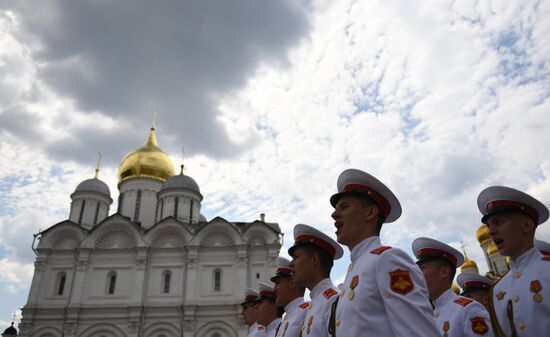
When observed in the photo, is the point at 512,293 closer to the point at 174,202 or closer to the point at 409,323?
the point at 409,323

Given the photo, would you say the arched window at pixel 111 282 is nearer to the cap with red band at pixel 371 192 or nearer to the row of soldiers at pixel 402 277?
the row of soldiers at pixel 402 277

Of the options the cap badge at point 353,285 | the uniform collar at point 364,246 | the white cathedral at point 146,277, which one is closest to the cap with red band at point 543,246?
the uniform collar at point 364,246

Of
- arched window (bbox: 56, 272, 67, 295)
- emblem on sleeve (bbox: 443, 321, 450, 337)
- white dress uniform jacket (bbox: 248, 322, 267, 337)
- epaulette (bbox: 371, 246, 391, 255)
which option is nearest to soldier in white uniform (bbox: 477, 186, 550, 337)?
emblem on sleeve (bbox: 443, 321, 450, 337)

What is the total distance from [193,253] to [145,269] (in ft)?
9.67

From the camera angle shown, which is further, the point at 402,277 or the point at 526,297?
the point at 526,297

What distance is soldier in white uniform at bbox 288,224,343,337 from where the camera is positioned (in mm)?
3848

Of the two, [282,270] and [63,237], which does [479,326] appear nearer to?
[282,270]

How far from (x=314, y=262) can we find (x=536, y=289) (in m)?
1.88

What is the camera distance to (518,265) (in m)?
3.17

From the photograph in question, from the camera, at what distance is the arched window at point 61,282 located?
2433cm

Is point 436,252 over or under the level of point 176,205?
under

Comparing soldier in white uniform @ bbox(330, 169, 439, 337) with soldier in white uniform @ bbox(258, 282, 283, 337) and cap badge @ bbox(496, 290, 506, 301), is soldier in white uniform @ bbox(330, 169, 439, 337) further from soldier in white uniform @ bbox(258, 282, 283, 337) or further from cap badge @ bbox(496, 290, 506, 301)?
soldier in white uniform @ bbox(258, 282, 283, 337)

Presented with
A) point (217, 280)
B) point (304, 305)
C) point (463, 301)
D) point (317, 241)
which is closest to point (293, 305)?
point (304, 305)

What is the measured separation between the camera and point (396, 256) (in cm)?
254
